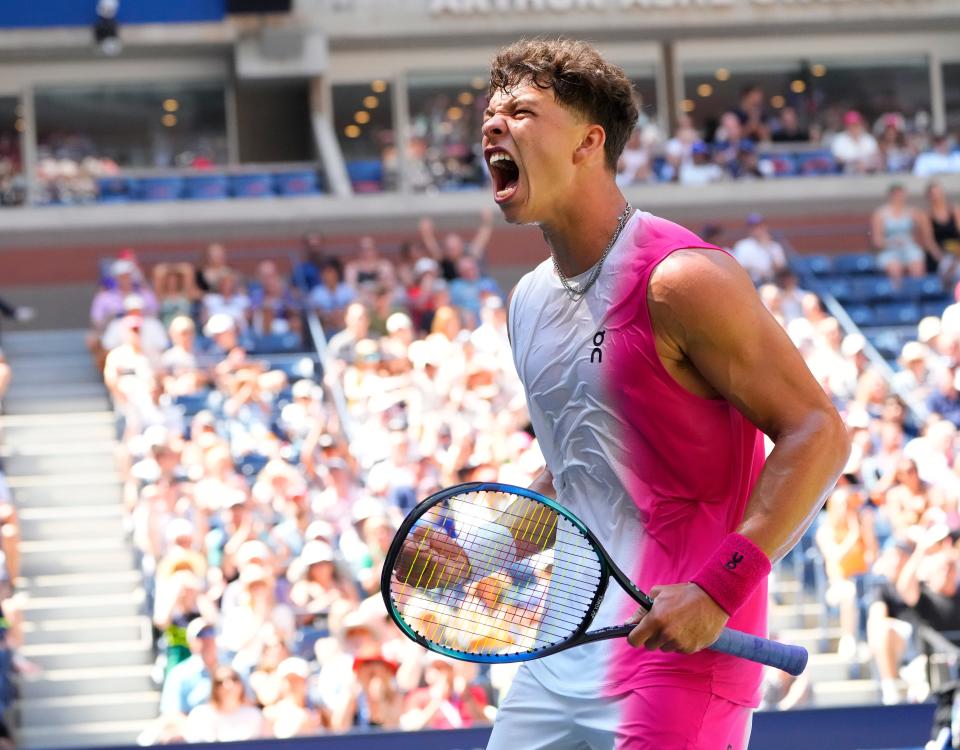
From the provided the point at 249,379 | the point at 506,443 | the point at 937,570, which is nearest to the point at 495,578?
the point at 937,570

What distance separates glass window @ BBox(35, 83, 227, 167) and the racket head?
17911mm

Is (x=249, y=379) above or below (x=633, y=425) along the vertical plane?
below

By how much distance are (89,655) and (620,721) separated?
8.10 metres

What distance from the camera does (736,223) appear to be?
19922mm

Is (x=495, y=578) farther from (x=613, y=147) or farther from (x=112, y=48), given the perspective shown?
(x=112, y=48)

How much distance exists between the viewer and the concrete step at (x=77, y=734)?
977cm

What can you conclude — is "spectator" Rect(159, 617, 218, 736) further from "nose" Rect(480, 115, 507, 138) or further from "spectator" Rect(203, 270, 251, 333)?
"nose" Rect(480, 115, 507, 138)

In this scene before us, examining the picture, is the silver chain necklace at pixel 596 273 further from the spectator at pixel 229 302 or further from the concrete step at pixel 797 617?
the spectator at pixel 229 302

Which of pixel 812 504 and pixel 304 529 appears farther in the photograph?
pixel 304 529

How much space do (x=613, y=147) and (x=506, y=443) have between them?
780cm

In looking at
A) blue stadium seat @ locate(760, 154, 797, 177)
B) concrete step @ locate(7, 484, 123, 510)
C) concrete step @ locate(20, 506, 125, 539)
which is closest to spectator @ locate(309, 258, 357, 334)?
concrete step @ locate(7, 484, 123, 510)

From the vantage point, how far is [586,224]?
3.24 meters

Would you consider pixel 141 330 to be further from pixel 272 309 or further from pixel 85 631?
pixel 85 631

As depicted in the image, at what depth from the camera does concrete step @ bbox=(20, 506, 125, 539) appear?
12.0m
